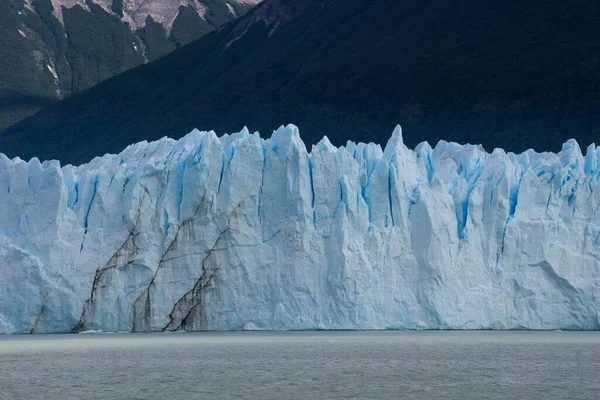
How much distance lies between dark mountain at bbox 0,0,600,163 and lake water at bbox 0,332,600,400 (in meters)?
36.0

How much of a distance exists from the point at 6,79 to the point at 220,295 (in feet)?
277

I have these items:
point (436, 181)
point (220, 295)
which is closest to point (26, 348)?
point (220, 295)

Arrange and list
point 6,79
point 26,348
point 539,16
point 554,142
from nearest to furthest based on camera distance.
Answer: point 26,348 < point 554,142 < point 539,16 < point 6,79

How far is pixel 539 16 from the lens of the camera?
234ft

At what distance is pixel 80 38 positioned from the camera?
4823 inches

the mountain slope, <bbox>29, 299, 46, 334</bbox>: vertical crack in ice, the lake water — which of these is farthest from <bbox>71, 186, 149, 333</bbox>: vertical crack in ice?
the mountain slope

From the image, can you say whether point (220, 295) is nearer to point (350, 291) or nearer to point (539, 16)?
point (350, 291)

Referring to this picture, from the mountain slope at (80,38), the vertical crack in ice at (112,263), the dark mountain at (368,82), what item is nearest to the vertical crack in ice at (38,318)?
the vertical crack in ice at (112,263)

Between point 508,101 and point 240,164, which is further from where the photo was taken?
point 508,101

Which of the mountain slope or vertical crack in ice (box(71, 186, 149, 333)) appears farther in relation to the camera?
the mountain slope

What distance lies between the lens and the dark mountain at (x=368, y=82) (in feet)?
215

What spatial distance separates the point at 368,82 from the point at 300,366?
176 ft

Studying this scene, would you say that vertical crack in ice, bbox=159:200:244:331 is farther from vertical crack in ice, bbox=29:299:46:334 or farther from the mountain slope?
the mountain slope

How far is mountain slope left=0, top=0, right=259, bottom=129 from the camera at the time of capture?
108625 millimetres
